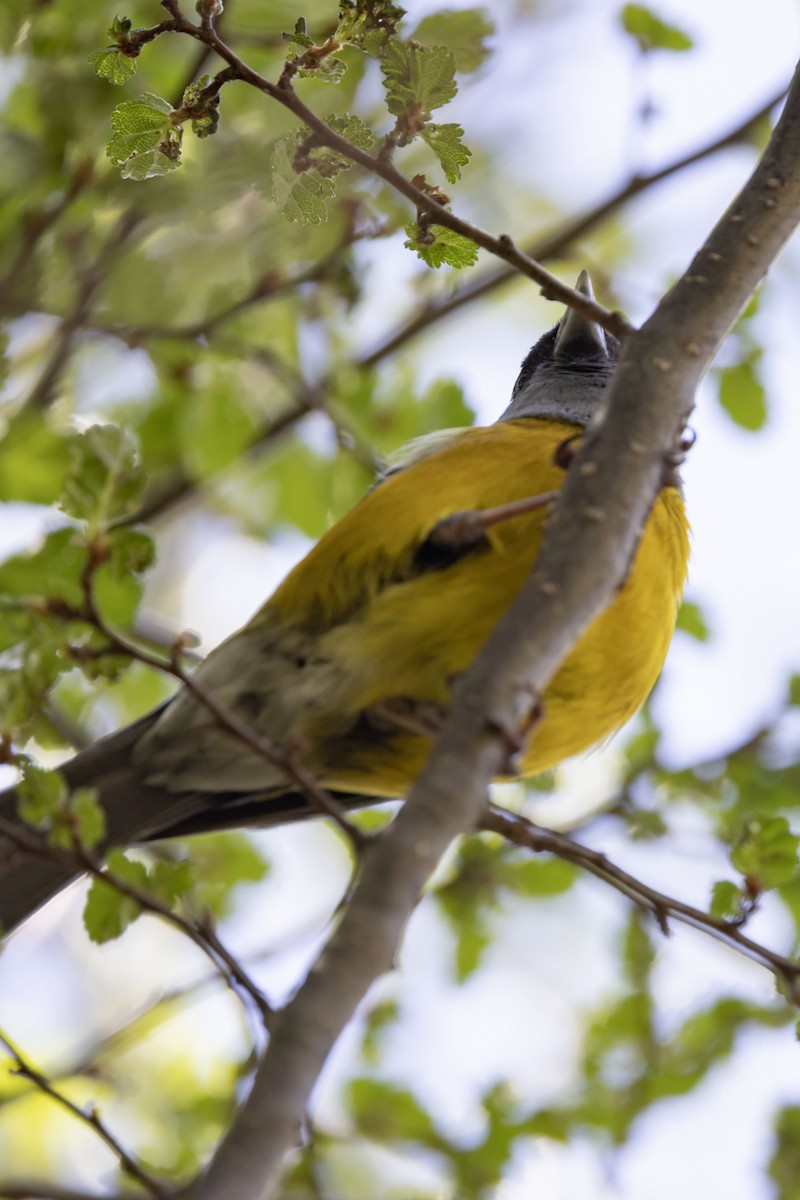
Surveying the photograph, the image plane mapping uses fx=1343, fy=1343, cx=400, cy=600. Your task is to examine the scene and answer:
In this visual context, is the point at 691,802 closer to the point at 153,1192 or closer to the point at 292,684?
the point at 292,684

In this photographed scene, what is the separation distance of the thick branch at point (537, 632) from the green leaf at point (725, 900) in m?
0.88

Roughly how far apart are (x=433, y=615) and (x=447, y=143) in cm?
110

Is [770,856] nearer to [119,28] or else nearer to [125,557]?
[125,557]

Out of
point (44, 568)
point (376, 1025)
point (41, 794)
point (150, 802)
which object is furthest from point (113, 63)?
point (376, 1025)

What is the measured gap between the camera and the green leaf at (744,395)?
402 centimetres

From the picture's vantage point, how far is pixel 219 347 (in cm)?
406

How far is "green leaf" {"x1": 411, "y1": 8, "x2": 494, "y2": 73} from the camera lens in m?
2.86

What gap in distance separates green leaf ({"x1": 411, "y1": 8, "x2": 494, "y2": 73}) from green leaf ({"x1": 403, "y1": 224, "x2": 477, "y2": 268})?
2.61 feet

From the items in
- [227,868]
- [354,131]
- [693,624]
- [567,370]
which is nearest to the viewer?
[354,131]

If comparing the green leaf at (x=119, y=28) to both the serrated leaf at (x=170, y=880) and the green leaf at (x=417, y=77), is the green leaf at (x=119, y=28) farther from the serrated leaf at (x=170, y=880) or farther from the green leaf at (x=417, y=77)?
the serrated leaf at (x=170, y=880)

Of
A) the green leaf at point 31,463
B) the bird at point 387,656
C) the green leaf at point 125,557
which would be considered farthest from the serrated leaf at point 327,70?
the green leaf at point 31,463

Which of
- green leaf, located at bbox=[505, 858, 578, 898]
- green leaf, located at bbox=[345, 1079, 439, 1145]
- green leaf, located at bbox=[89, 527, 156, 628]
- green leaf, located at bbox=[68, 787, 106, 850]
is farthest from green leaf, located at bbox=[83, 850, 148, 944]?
green leaf, located at bbox=[505, 858, 578, 898]

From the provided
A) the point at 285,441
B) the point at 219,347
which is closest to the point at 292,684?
the point at 219,347

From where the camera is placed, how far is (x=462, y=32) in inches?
114
